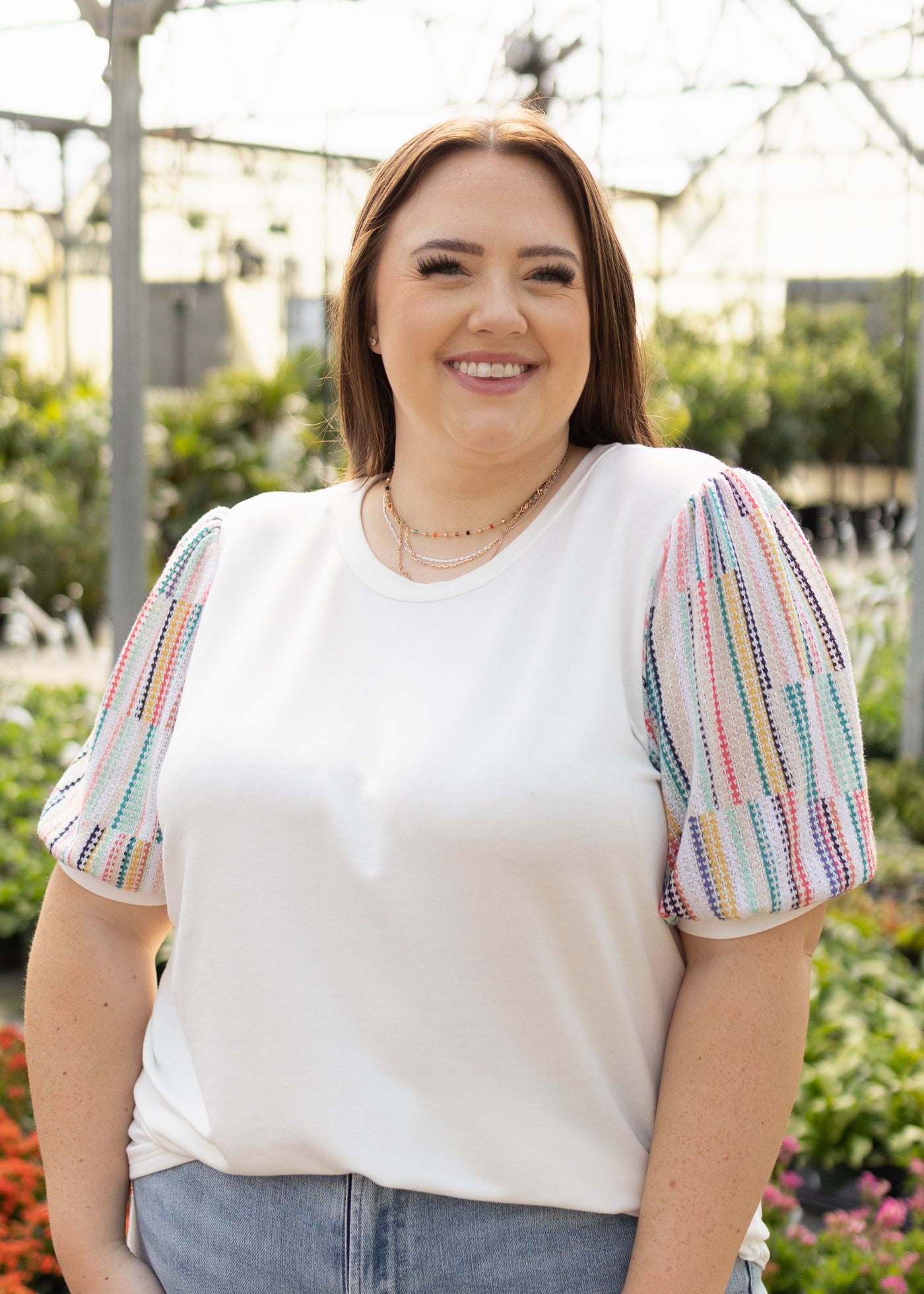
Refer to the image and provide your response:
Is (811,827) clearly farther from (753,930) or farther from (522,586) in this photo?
(522,586)

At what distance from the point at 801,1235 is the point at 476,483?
4.94 feet

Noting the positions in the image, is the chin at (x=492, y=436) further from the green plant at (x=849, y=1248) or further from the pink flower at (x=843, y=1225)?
the pink flower at (x=843, y=1225)

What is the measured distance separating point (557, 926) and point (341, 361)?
693 millimetres

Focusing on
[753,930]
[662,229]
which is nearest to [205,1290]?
[753,930]

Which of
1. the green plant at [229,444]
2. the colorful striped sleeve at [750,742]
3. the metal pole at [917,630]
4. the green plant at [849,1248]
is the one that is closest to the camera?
the colorful striped sleeve at [750,742]

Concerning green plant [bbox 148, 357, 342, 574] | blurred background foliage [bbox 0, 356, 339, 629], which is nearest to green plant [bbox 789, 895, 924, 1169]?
blurred background foliage [bbox 0, 356, 339, 629]

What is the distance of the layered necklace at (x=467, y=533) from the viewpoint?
4.08 feet

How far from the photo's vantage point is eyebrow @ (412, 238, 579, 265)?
1.18m

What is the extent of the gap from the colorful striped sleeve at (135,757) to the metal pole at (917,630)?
406 cm

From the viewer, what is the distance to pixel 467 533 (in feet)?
4.17

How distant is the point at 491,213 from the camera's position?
1.18 metres

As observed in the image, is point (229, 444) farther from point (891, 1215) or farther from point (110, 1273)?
point (110, 1273)

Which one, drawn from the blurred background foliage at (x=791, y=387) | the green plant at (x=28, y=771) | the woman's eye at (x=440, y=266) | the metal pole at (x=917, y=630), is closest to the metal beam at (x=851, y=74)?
the metal pole at (x=917, y=630)

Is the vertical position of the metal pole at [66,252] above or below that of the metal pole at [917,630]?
above
